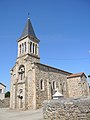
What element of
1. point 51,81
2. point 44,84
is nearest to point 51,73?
point 51,81

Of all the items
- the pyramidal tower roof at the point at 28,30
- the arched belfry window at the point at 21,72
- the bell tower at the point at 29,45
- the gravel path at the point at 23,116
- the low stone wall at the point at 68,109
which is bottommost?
the gravel path at the point at 23,116

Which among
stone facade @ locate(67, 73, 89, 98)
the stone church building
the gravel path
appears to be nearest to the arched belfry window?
the stone church building

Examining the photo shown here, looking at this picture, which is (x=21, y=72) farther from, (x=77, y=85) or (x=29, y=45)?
(x=77, y=85)

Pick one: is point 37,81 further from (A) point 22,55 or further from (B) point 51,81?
(A) point 22,55

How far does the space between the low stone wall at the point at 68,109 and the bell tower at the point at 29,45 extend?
17.0m

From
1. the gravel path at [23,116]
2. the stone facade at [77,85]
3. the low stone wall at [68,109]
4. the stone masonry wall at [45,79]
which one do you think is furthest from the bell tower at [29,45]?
the low stone wall at [68,109]

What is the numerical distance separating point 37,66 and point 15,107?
8.19 metres

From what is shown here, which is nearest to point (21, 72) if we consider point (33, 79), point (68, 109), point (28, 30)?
point (33, 79)

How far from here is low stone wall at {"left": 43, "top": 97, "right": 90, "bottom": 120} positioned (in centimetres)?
780

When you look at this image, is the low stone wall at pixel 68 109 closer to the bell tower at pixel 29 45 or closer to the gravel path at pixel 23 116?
the gravel path at pixel 23 116

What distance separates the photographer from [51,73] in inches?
1064

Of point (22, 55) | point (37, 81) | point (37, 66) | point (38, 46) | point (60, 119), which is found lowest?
point (60, 119)

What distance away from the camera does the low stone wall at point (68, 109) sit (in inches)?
307

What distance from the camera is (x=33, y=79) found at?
23.2 meters
